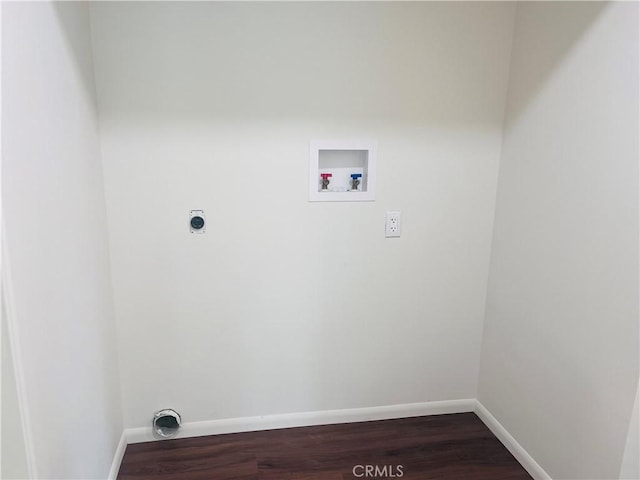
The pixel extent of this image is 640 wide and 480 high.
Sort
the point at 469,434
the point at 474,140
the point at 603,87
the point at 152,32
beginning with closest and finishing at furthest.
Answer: the point at 603,87, the point at 152,32, the point at 474,140, the point at 469,434

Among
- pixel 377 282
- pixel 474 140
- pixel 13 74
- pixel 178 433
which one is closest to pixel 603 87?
pixel 474 140

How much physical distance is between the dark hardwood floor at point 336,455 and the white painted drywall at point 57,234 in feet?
0.96

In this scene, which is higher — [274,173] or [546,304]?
[274,173]

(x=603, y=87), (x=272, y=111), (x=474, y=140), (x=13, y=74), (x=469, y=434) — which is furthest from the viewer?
(x=469, y=434)

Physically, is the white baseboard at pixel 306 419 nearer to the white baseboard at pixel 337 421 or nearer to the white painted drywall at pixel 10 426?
the white baseboard at pixel 337 421

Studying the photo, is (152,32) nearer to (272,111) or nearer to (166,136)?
(166,136)

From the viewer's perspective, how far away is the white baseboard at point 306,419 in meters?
1.98

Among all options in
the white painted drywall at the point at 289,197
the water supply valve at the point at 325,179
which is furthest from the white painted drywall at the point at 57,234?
the water supply valve at the point at 325,179

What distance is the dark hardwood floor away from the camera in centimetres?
177

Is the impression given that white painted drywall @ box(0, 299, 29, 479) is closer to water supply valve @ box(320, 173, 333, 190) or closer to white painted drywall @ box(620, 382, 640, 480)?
water supply valve @ box(320, 173, 333, 190)

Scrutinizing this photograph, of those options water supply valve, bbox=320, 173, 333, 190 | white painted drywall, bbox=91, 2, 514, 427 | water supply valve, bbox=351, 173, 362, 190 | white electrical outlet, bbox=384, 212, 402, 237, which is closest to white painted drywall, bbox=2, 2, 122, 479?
white painted drywall, bbox=91, 2, 514, 427

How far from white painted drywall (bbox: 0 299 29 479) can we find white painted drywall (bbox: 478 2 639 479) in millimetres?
1753

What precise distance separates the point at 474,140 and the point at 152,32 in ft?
4.84

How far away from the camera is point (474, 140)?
1894mm
